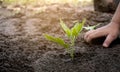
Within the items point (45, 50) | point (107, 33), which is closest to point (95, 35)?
point (107, 33)

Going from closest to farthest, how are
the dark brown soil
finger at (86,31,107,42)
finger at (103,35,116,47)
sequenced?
the dark brown soil, finger at (103,35,116,47), finger at (86,31,107,42)

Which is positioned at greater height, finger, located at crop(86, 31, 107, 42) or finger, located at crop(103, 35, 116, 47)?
finger, located at crop(86, 31, 107, 42)

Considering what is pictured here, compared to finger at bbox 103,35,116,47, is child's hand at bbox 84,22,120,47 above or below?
above

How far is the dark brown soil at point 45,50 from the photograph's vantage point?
184 centimetres

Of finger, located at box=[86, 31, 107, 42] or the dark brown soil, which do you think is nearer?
the dark brown soil

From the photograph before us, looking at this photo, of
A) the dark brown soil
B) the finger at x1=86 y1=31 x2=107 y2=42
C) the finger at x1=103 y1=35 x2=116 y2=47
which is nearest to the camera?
the dark brown soil

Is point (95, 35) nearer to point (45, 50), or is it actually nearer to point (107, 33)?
point (107, 33)

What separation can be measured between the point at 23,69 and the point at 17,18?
1.28m

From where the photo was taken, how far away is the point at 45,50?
2.13m

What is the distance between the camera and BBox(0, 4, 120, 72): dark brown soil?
1.84 m

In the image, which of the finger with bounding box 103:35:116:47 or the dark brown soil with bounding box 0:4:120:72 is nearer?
the dark brown soil with bounding box 0:4:120:72

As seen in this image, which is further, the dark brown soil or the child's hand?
the child's hand

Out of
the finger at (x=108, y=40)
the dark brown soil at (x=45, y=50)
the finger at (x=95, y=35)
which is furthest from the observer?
the finger at (x=95, y=35)

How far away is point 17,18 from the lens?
3.03 m
